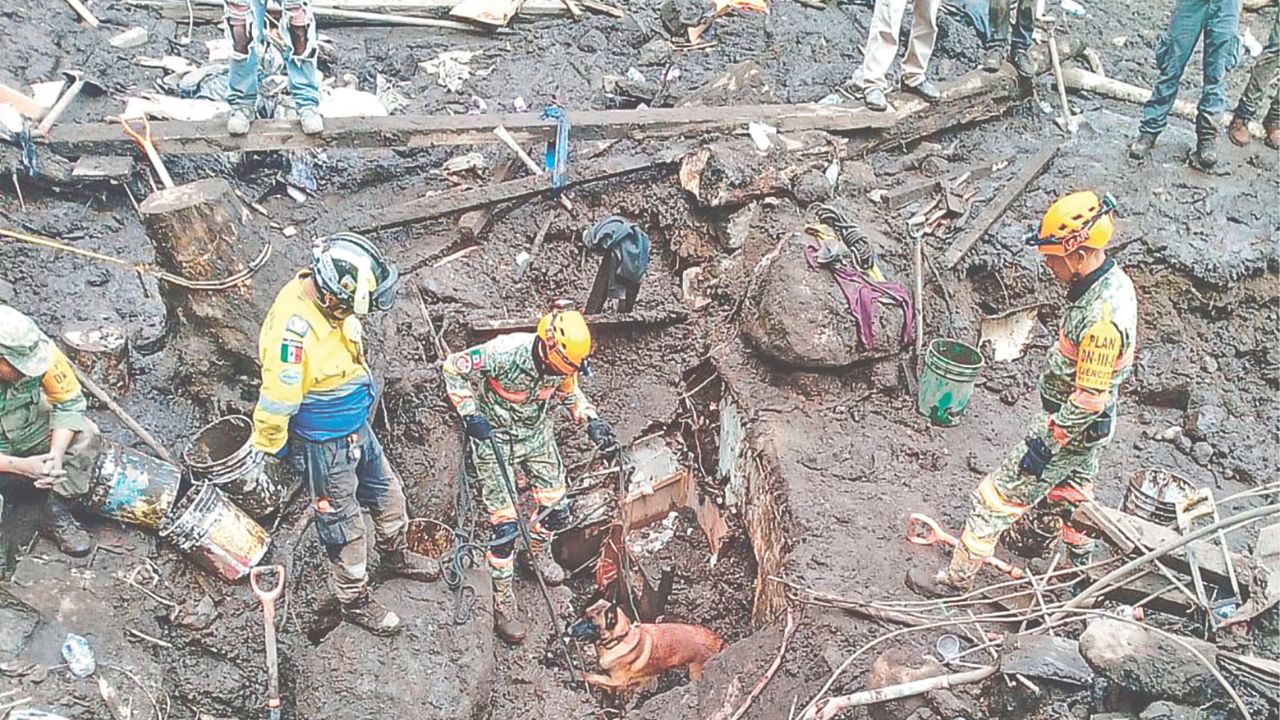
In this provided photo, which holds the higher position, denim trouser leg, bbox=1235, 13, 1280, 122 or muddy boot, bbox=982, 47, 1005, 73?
denim trouser leg, bbox=1235, 13, 1280, 122

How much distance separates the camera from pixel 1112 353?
14.3 ft

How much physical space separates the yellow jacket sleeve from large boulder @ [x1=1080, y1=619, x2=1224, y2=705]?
3.42 m

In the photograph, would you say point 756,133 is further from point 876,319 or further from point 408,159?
point 408,159

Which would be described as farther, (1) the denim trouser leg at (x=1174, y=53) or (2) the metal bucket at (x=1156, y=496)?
(1) the denim trouser leg at (x=1174, y=53)

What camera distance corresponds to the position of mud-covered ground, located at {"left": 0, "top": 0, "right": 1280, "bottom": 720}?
4750mm

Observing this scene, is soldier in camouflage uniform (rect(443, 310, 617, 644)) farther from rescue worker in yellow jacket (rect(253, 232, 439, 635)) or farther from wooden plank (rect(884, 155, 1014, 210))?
wooden plank (rect(884, 155, 1014, 210))

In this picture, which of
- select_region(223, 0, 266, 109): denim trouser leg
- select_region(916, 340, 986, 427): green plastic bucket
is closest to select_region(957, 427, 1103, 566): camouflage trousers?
select_region(916, 340, 986, 427): green plastic bucket

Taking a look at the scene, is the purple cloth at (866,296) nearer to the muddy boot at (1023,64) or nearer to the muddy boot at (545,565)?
the muddy boot at (545,565)

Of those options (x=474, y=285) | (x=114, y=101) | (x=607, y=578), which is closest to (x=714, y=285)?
(x=474, y=285)

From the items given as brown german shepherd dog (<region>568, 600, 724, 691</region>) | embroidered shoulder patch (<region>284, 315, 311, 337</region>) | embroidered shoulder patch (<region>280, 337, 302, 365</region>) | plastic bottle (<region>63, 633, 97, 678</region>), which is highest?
embroidered shoulder patch (<region>284, 315, 311, 337</region>)

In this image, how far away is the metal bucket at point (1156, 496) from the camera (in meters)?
4.82

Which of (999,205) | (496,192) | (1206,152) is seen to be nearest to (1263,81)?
(1206,152)

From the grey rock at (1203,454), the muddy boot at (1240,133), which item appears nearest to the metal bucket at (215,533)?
the grey rock at (1203,454)

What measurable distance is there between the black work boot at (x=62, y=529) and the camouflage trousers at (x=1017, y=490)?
4357mm
